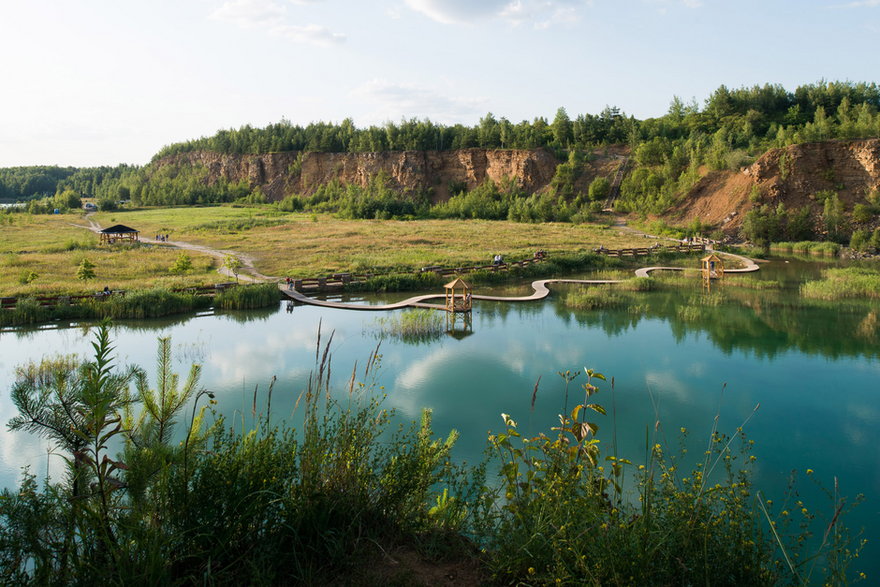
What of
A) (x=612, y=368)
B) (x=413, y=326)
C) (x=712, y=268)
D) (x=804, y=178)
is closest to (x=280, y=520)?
(x=612, y=368)

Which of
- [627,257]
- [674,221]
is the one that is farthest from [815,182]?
[627,257]

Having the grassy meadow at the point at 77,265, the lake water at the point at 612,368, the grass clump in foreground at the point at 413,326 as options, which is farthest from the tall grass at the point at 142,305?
the grass clump in foreground at the point at 413,326

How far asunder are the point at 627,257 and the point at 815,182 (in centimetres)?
2507

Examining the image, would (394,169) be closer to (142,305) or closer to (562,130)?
(562,130)

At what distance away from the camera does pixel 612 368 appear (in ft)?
44.9

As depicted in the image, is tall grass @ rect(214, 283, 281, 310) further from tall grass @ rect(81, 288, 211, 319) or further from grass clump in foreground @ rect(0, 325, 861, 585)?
grass clump in foreground @ rect(0, 325, 861, 585)

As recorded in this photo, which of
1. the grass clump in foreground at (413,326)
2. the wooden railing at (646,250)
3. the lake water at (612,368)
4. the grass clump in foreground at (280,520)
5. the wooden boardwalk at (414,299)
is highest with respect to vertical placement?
the wooden railing at (646,250)

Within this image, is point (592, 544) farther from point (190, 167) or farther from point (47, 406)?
point (190, 167)

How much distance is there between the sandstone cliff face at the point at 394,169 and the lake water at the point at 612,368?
5223 centimetres

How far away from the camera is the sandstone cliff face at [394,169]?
7188 cm

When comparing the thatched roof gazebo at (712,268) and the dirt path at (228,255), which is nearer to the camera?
the thatched roof gazebo at (712,268)

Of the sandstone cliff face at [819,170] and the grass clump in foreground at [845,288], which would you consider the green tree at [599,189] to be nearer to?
the sandstone cliff face at [819,170]

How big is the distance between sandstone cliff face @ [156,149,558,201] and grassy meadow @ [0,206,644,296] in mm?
15609

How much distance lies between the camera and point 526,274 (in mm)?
30469
